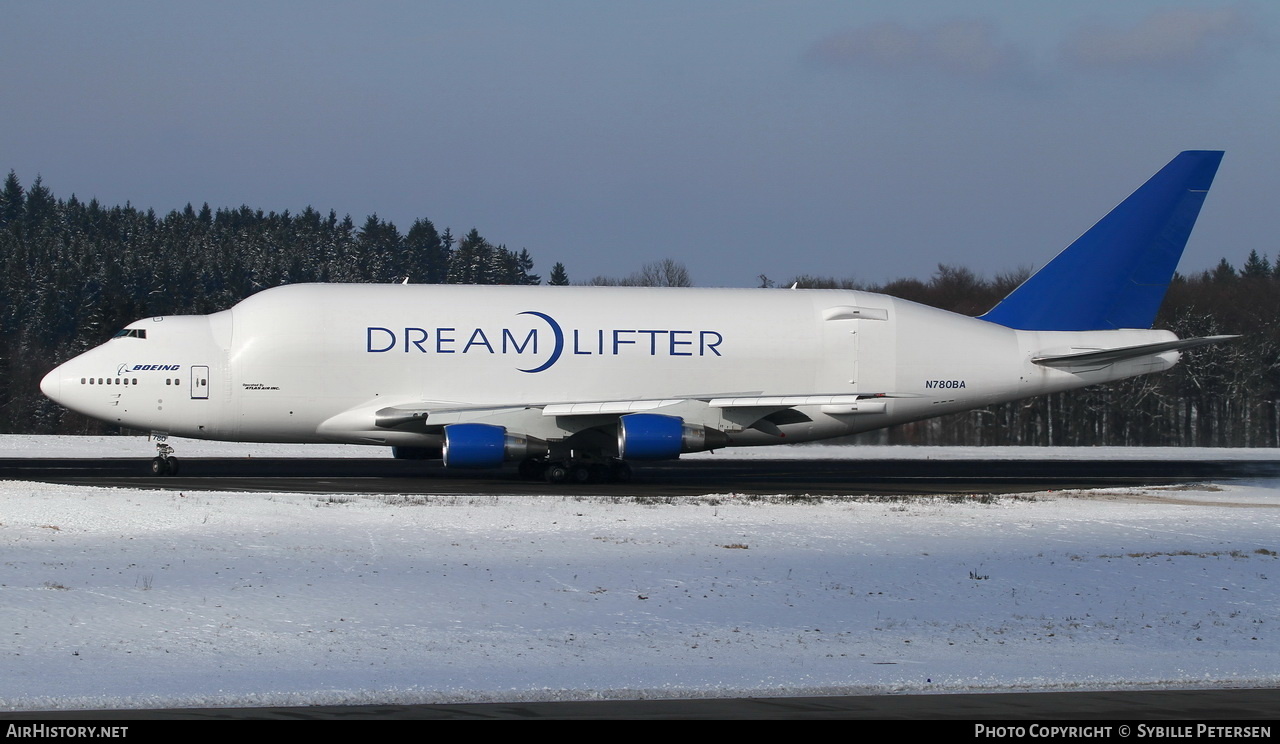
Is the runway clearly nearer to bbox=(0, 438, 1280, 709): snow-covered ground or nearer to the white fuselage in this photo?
the white fuselage

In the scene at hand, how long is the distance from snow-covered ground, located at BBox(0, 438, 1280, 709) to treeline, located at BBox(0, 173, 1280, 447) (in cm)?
1975

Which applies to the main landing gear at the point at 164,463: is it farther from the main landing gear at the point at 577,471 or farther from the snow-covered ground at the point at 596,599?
the main landing gear at the point at 577,471

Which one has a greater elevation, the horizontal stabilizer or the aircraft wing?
the horizontal stabilizer

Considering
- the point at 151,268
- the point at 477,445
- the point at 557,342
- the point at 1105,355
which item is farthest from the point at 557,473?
the point at 151,268

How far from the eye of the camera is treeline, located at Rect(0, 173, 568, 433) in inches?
3199

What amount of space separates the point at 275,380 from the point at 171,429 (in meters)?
2.93

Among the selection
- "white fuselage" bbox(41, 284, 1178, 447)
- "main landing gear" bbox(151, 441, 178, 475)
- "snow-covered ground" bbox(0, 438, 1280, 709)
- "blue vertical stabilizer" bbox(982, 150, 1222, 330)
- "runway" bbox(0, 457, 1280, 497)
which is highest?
"blue vertical stabilizer" bbox(982, 150, 1222, 330)

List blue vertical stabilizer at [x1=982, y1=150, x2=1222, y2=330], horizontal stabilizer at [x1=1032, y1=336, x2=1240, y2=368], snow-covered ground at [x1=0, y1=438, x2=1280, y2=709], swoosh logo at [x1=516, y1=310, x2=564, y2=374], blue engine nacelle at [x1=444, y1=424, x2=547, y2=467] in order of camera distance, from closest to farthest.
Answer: snow-covered ground at [x1=0, y1=438, x2=1280, y2=709] → blue engine nacelle at [x1=444, y1=424, x2=547, y2=467] → swoosh logo at [x1=516, y1=310, x2=564, y2=374] → horizontal stabilizer at [x1=1032, y1=336, x2=1240, y2=368] → blue vertical stabilizer at [x1=982, y1=150, x2=1222, y2=330]

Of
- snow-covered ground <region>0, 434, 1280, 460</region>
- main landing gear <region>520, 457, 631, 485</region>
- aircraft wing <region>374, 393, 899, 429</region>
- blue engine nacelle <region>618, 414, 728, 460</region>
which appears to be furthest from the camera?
snow-covered ground <region>0, 434, 1280, 460</region>

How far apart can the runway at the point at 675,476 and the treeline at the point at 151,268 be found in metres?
37.2

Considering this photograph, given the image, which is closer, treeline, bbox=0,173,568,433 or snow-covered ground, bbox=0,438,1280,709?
snow-covered ground, bbox=0,438,1280,709

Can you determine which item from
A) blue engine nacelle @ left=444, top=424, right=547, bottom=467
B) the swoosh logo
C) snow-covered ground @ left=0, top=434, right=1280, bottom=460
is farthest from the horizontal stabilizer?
blue engine nacelle @ left=444, top=424, right=547, bottom=467

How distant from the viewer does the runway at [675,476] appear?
28.0 m

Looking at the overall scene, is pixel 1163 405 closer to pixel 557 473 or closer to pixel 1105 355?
pixel 1105 355
